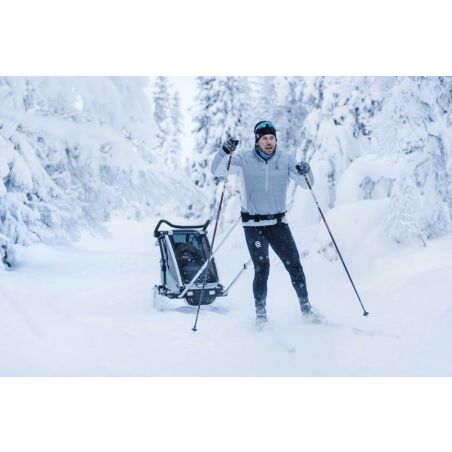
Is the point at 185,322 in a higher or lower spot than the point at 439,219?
lower

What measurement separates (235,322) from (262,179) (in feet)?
4.36

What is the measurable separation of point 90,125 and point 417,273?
390 centimetres

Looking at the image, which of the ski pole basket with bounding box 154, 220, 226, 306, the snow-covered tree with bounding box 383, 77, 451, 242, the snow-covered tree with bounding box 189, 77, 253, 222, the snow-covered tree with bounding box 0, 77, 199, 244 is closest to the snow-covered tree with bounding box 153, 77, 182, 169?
the snow-covered tree with bounding box 0, 77, 199, 244

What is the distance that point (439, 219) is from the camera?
5.59 meters

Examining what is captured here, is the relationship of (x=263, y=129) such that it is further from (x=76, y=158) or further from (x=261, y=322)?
(x=76, y=158)

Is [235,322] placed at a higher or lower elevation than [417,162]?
lower

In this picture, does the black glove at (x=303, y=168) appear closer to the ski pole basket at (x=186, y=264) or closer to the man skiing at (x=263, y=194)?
the man skiing at (x=263, y=194)

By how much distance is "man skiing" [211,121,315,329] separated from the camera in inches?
183

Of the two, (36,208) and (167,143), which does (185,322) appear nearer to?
(36,208)

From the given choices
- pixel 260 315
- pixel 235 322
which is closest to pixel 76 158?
pixel 235 322

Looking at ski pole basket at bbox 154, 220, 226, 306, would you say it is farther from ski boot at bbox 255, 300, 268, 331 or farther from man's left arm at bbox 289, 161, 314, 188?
man's left arm at bbox 289, 161, 314, 188

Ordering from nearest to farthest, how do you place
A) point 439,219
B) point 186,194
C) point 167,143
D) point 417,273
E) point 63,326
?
point 63,326, point 417,273, point 439,219, point 186,194, point 167,143

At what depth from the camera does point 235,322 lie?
4.78 metres
